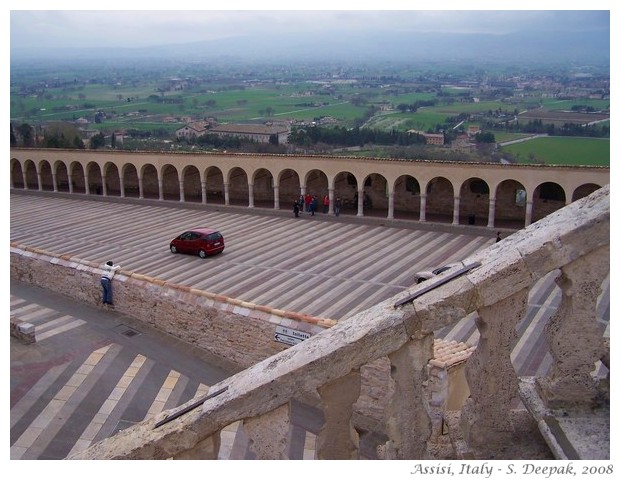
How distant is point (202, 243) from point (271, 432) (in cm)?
1797

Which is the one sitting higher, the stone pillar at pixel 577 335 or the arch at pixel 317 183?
the stone pillar at pixel 577 335

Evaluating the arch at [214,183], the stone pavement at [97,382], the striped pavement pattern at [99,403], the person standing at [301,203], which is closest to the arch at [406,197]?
the person standing at [301,203]

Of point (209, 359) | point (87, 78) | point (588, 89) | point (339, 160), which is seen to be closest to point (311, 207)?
point (339, 160)

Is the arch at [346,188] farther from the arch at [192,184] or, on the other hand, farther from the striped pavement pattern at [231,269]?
the arch at [192,184]

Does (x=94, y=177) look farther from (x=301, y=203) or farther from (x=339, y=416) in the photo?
(x=339, y=416)

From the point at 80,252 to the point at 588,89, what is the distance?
318ft

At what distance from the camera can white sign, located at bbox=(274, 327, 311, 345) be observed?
1061 centimetres

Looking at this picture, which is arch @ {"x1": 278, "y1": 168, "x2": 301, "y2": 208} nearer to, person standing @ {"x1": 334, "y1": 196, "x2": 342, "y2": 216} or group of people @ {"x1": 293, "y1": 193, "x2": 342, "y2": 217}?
group of people @ {"x1": 293, "y1": 193, "x2": 342, "y2": 217}

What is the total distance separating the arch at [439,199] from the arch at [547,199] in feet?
12.4

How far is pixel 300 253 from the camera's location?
74.2ft

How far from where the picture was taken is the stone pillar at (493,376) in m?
3.90

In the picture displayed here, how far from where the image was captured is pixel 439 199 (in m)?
28.6

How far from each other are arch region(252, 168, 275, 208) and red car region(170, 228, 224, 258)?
10.9m

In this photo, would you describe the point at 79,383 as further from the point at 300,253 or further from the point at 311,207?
the point at 311,207
